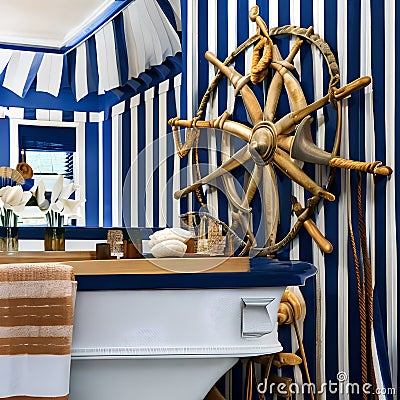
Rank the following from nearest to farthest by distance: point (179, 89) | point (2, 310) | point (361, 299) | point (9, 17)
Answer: point (2, 310) → point (361, 299) → point (9, 17) → point (179, 89)

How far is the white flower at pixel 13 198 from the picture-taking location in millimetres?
2136

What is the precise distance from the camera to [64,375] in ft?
5.24

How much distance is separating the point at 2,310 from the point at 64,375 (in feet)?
0.65

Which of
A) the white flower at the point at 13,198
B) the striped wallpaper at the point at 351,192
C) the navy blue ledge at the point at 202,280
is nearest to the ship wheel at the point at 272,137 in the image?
the striped wallpaper at the point at 351,192

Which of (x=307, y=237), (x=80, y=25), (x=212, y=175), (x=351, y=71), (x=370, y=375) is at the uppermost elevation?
(x=80, y=25)

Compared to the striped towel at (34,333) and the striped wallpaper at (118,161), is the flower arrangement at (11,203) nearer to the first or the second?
the striped wallpaper at (118,161)

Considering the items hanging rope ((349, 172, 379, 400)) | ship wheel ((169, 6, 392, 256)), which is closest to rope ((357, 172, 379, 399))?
hanging rope ((349, 172, 379, 400))

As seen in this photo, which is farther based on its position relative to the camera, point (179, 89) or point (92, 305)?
point (179, 89)

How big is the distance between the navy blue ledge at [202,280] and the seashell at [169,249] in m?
0.17

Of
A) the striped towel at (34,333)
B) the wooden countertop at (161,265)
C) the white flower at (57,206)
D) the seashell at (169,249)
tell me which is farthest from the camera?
the white flower at (57,206)

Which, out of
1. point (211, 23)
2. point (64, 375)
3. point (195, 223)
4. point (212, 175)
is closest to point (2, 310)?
point (64, 375)

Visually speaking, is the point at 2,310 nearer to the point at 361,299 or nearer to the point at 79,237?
the point at 79,237

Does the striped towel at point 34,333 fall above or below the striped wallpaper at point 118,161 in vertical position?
below

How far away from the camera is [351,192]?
214cm
